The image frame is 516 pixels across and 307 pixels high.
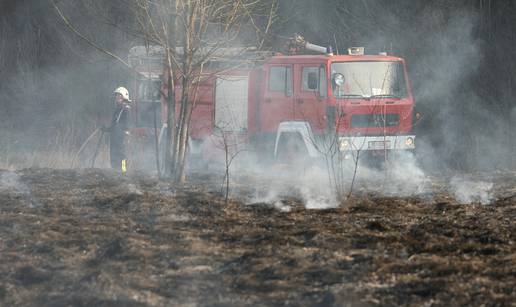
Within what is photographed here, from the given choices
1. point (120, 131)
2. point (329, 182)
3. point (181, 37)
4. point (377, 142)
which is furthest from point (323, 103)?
point (120, 131)

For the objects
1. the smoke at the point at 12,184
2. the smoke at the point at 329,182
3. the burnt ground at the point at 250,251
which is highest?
the smoke at the point at 329,182

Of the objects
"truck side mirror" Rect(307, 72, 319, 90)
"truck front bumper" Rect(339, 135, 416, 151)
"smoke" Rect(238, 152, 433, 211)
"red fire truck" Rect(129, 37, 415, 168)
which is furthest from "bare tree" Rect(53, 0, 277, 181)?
"truck front bumper" Rect(339, 135, 416, 151)

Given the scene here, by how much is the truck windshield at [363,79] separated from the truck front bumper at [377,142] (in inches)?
26.5

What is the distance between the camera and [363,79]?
1306 centimetres

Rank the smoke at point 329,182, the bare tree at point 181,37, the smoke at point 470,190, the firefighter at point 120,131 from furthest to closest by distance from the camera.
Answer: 1. the firefighter at point 120,131
2. the bare tree at point 181,37
3. the smoke at point 329,182
4. the smoke at point 470,190

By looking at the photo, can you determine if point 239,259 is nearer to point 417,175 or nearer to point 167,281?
point 167,281

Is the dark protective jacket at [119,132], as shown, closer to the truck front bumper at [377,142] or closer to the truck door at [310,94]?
the truck door at [310,94]

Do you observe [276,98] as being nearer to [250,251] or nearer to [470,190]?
[470,190]

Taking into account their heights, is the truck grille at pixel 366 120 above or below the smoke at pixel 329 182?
above

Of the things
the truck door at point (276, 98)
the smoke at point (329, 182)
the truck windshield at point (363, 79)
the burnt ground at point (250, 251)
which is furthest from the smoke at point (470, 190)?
the truck door at point (276, 98)

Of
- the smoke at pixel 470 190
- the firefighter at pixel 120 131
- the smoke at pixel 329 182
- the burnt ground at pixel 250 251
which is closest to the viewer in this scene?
the burnt ground at pixel 250 251

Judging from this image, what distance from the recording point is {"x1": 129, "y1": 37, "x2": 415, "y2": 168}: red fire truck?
13.0m

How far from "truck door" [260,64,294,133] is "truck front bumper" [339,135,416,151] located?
1.06 metres

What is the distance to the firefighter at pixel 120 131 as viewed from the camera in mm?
13457
